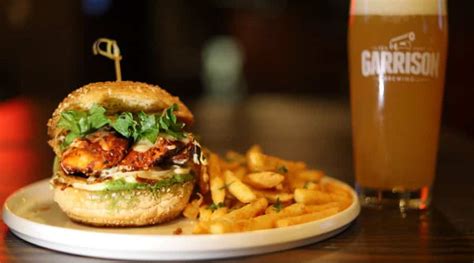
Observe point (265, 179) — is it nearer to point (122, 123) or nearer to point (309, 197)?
point (309, 197)

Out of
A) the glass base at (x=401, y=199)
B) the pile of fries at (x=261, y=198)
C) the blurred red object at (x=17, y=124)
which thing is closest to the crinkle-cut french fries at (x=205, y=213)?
the pile of fries at (x=261, y=198)

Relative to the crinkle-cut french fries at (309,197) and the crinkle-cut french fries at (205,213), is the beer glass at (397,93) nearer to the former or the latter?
the crinkle-cut french fries at (309,197)

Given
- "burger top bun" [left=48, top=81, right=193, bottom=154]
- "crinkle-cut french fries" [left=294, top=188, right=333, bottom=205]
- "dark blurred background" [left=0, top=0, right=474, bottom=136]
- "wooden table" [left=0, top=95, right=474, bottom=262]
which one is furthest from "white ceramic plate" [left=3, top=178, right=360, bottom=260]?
"dark blurred background" [left=0, top=0, right=474, bottom=136]

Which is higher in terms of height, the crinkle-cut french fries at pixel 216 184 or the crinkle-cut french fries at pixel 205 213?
the crinkle-cut french fries at pixel 216 184

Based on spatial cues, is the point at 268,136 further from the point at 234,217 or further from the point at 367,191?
the point at 234,217

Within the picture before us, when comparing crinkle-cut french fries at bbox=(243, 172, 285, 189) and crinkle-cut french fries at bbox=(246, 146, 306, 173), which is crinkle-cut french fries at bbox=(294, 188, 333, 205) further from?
crinkle-cut french fries at bbox=(246, 146, 306, 173)

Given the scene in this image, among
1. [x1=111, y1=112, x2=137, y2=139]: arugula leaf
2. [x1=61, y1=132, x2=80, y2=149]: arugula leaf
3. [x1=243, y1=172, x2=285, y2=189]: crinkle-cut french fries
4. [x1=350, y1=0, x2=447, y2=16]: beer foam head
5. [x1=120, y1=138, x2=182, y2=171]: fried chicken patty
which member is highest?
[x1=350, y1=0, x2=447, y2=16]: beer foam head
